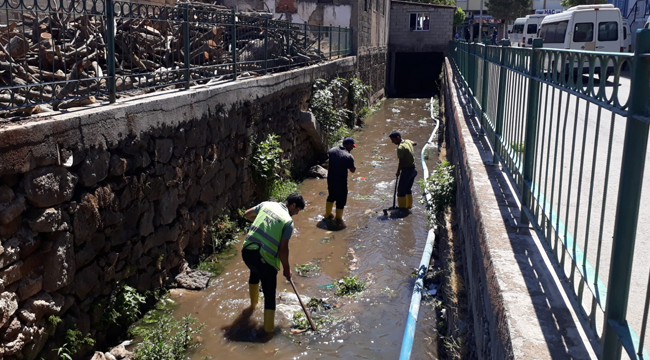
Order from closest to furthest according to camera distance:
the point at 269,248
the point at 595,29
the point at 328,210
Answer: the point at 269,248
the point at 328,210
the point at 595,29

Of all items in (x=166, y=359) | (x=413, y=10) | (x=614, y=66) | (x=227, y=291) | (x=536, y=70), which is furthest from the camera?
(x=413, y=10)

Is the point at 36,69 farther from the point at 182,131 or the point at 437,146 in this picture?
the point at 437,146

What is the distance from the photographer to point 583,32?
62.1 feet

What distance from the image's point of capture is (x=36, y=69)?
5.43 metres

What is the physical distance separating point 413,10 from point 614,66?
30.3 metres

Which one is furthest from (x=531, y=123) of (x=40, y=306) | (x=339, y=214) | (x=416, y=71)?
(x=416, y=71)

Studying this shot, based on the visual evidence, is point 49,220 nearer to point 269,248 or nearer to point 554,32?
point 269,248

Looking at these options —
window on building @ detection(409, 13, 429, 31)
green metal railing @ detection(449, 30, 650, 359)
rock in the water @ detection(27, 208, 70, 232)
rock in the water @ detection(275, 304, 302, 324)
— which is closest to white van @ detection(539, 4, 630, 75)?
window on building @ detection(409, 13, 429, 31)

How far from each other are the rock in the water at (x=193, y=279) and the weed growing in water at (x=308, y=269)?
110cm

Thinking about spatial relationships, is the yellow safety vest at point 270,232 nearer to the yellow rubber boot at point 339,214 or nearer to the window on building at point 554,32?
the yellow rubber boot at point 339,214

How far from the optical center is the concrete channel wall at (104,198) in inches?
155

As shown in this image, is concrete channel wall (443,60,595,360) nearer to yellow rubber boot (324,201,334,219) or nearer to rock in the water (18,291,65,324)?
rock in the water (18,291,65,324)

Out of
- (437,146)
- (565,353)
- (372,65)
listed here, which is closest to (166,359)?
(565,353)

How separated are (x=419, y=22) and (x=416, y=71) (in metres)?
2.93
